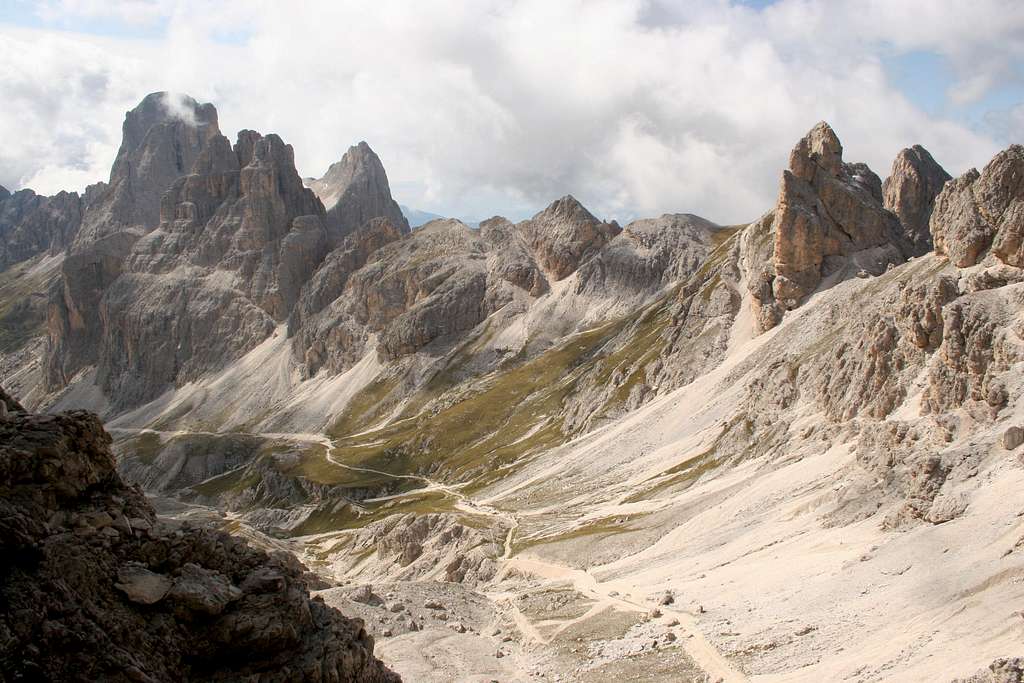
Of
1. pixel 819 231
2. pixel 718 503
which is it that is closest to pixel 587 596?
pixel 718 503

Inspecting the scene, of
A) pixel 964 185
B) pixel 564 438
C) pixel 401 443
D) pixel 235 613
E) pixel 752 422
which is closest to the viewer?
pixel 235 613

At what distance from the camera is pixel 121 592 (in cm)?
2317

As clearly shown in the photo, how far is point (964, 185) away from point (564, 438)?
246 ft

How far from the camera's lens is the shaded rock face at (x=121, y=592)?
21.0 m

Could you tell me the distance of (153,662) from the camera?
22.4m

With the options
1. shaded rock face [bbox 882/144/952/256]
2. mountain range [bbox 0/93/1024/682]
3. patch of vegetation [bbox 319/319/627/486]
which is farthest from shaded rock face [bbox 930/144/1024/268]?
shaded rock face [bbox 882/144/952/256]

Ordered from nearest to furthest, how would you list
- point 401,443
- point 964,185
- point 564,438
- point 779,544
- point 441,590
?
point 779,544, point 441,590, point 964,185, point 564,438, point 401,443

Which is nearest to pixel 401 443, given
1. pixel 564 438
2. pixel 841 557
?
pixel 564 438

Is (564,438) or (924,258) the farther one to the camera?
(564,438)

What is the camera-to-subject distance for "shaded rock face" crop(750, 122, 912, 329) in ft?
424

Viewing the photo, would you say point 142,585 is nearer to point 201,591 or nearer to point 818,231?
point 201,591

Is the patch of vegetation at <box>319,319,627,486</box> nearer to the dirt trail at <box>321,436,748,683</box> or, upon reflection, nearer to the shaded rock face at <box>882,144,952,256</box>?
the dirt trail at <box>321,436,748,683</box>

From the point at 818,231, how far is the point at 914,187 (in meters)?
58.3

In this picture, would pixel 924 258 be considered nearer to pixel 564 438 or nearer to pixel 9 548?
pixel 564 438
